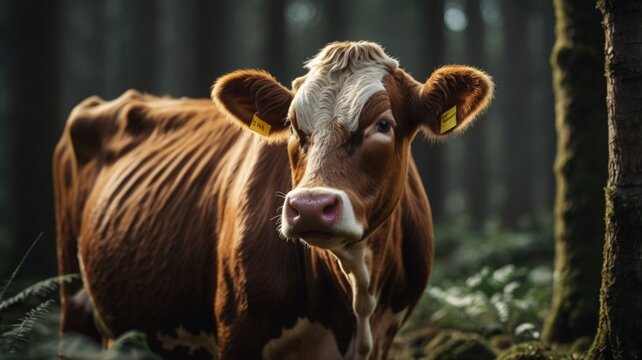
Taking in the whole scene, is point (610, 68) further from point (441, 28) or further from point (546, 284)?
point (441, 28)

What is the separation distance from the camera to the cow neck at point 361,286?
4078mm

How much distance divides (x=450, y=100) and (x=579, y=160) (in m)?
2.32

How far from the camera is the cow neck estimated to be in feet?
13.4

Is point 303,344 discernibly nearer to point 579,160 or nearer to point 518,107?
point 579,160

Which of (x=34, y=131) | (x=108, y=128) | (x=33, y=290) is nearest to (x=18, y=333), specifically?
(x=33, y=290)

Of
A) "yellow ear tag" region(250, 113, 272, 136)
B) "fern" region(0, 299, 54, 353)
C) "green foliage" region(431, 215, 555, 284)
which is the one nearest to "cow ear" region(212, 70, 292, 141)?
"yellow ear tag" region(250, 113, 272, 136)

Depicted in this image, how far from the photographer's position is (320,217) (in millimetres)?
3432

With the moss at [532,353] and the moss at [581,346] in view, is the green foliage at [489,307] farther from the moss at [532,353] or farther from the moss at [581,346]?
the moss at [532,353]

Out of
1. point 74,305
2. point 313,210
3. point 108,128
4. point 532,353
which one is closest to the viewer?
point 313,210

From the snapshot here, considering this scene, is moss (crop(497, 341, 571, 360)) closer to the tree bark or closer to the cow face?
the cow face

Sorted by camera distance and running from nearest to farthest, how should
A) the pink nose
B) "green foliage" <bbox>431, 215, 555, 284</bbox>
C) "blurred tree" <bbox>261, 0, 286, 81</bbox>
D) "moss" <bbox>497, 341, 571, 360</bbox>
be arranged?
the pink nose → "moss" <bbox>497, 341, 571, 360</bbox> → "green foliage" <bbox>431, 215, 555, 284</bbox> → "blurred tree" <bbox>261, 0, 286, 81</bbox>

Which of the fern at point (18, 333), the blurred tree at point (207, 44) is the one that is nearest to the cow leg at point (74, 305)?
the fern at point (18, 333)

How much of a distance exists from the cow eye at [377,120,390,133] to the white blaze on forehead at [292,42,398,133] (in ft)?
0.49

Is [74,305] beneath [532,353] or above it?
beneath
